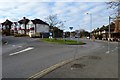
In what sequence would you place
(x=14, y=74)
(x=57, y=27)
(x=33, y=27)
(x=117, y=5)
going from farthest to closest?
(x=33, y=27) < (x=57, y=27) < (x=117, y=5) < (x=14, y=74)

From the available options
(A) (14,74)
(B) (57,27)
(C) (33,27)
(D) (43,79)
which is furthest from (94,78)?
(C) (33,27)

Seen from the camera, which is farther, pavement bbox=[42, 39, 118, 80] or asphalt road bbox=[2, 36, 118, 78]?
asphalt road bbox=[2, 36, 118, 78]

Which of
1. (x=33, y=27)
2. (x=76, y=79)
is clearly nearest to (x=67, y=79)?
(x=76, y=79)

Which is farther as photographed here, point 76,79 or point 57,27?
point 57,27

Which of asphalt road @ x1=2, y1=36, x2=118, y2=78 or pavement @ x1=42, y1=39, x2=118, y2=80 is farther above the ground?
asphalt road @ x1=2, y1=36, x2=118, y2=78

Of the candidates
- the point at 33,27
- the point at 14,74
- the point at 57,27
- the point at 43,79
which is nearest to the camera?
the point at 43,79

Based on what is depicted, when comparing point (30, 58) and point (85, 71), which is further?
point (30, 58)

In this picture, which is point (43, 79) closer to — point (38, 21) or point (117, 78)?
point (117, 78)

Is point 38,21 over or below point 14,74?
over

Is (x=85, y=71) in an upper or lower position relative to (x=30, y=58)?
lower

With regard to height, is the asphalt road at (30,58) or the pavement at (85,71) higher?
the asphalt road at (30,58)

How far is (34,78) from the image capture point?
36.5ft

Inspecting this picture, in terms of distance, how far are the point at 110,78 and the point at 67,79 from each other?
201 cm

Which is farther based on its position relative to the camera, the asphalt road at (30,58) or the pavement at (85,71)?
the asphalt road at (30,58)
